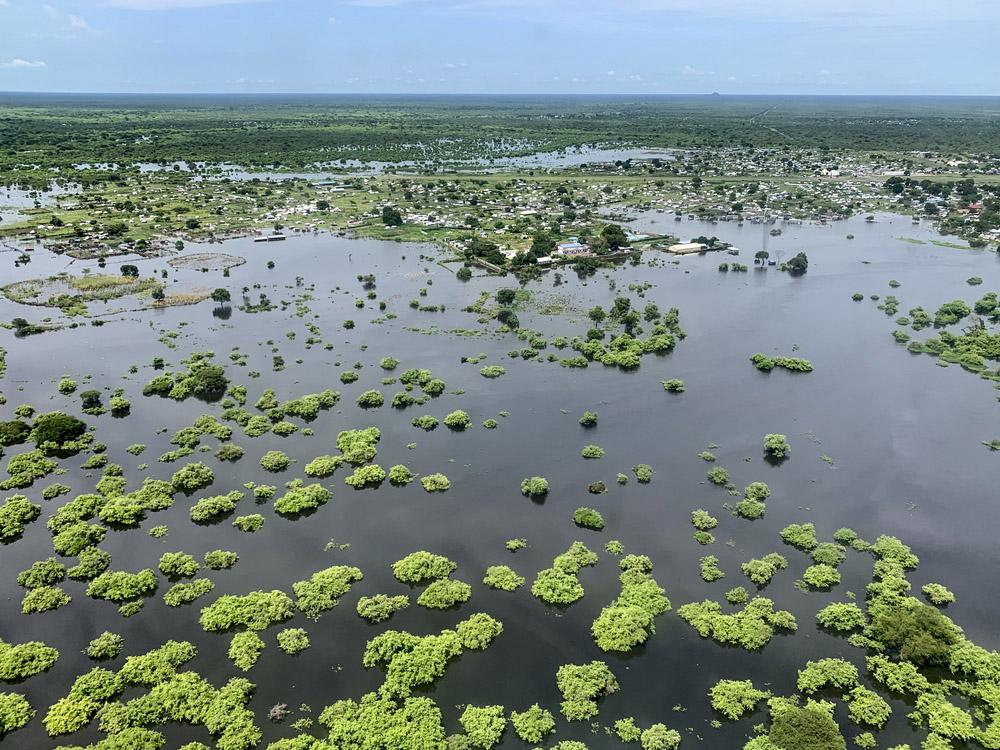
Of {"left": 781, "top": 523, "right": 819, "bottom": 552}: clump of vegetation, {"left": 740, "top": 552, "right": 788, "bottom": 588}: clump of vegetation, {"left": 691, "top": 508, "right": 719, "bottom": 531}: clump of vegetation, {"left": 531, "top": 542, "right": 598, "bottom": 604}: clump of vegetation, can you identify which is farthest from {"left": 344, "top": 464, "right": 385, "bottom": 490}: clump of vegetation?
{"left": 781, "top": 523, "right": 819, "bottom": 552}: clump of vegetation

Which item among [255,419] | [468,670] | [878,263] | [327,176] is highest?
[327,176]

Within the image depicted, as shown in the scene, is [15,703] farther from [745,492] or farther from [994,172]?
[994,172]

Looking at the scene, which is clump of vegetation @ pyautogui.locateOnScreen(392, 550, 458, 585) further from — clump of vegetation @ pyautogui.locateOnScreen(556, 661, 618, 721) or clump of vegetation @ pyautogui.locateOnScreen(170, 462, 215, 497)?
clump of vegetation @ pyautogui.locateOnScreen(170, 462, 215, 497)

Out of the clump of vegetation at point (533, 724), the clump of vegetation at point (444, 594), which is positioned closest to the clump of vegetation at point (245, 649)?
the clump of vegetation at point (444, 594)

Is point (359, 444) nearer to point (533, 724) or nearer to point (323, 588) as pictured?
point (323, 588)

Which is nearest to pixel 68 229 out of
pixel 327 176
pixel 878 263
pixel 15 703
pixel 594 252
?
pixel 327 176

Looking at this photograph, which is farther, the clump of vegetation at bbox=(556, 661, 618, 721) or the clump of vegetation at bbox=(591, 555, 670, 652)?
the clump of vegetation at bbox=(591, 555, 670, 652)

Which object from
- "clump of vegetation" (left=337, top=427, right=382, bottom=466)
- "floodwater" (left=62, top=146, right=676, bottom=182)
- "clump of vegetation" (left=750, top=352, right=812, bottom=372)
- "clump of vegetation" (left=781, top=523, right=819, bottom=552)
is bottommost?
"clump of vegetation" (left=781, top=523, right=819, bottom=552)

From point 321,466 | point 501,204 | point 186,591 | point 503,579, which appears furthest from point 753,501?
point 501,204
